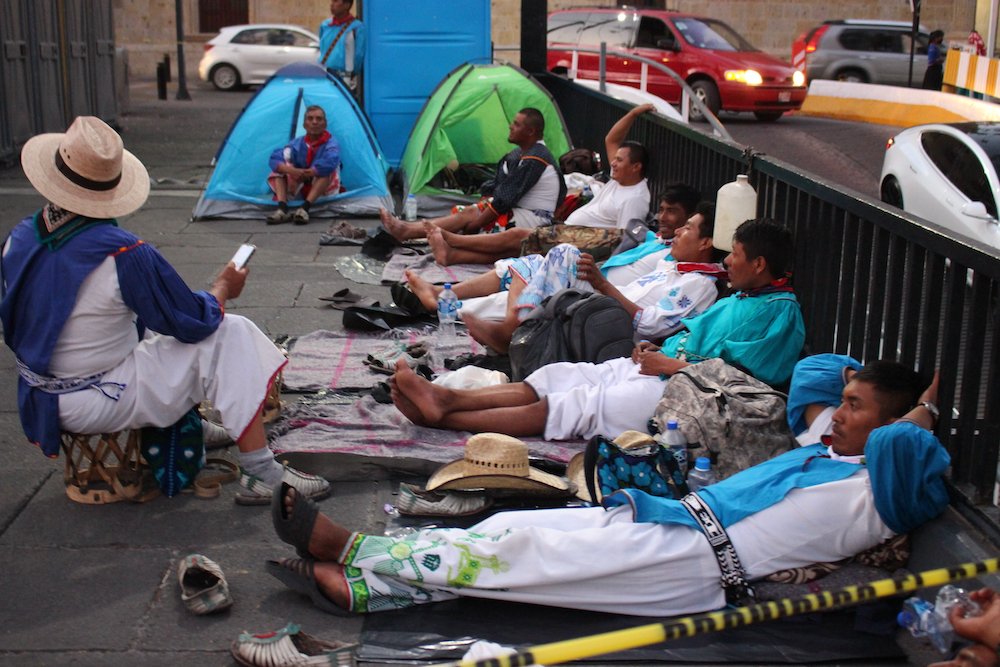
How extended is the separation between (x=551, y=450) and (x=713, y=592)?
1502 mm

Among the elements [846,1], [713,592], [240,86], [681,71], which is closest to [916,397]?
[713,592]

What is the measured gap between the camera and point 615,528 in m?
3.73

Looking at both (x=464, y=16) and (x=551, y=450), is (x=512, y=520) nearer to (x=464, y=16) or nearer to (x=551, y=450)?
(x=551, y=450)

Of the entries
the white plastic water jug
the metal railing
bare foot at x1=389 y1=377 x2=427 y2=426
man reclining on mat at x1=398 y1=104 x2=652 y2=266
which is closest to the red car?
man reclining on mat at x1=398 y1=104 x2=652 y2=266

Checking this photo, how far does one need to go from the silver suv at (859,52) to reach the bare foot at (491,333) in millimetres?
19926

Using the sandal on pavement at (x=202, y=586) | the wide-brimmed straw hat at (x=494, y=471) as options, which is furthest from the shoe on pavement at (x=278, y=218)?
the sandal on pavement at (x=202, y=586)

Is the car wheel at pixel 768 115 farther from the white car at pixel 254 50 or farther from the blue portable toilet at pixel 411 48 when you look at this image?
the white car at pixel 254 50

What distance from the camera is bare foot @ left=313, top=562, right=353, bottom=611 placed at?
3791 millimetres

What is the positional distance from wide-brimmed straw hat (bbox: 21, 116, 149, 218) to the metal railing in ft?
9.15

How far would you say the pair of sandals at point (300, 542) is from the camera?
3779mm

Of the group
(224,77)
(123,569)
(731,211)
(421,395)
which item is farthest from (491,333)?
(224,77)

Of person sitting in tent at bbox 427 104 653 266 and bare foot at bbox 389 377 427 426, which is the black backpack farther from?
person sitting in tent at bbox 427 104 653 266

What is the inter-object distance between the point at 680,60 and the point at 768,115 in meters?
1.75

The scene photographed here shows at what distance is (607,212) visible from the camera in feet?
27.0
